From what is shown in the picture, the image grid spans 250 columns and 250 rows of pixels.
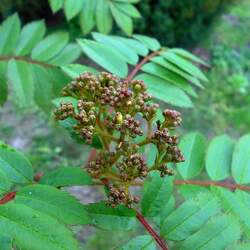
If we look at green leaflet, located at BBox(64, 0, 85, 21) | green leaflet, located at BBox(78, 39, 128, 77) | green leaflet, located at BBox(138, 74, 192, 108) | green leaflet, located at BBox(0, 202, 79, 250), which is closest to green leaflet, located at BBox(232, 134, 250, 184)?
green leaflet, located at BBox(138, 74, 192, 108)

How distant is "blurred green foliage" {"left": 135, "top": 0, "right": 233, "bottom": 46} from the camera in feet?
18.8

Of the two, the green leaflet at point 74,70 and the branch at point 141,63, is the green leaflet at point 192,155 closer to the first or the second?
the branch at point 141,63

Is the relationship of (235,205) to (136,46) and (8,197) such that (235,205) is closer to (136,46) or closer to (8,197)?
(8,197)

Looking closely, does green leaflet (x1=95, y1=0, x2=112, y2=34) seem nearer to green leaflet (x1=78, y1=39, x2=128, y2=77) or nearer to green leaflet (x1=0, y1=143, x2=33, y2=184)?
green leaflet (x1=78, y1=39, x2=128, y2=77)

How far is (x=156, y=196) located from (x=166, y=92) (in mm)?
438

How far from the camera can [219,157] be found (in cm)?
159

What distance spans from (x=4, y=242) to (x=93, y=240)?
263 cm

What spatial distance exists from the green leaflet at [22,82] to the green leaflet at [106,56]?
0.27 m

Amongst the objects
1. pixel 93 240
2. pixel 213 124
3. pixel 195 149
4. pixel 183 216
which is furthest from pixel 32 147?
pixel 183 216

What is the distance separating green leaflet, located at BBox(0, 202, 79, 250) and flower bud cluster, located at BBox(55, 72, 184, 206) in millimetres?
188

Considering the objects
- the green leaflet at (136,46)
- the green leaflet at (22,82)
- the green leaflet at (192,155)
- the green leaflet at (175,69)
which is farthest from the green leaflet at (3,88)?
the green leaflet at (192,155)

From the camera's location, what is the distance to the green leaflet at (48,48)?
187 cm

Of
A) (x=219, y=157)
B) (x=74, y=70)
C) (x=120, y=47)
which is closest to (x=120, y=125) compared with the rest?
(x=74, y=70)

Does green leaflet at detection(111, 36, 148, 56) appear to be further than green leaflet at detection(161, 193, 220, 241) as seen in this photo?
Yes
